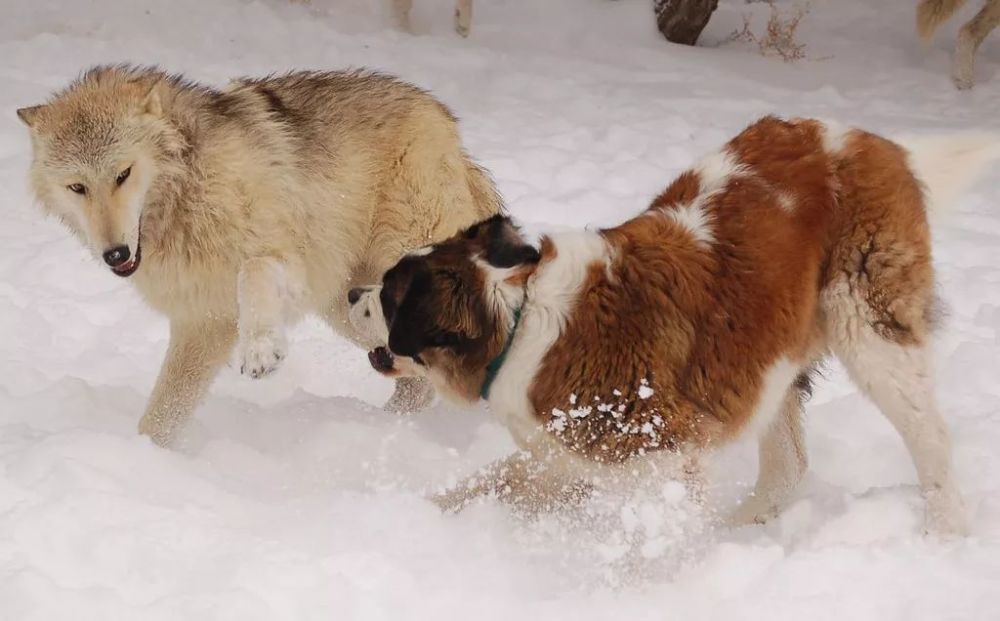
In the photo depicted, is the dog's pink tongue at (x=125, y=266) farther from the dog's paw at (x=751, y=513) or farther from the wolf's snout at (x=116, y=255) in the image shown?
the dog's paw at (x=751, y=513)

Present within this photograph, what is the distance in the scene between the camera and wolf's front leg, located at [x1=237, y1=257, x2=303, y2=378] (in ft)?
13.7

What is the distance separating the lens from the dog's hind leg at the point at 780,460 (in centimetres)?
413

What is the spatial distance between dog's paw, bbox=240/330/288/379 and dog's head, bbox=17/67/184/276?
59 centimetres

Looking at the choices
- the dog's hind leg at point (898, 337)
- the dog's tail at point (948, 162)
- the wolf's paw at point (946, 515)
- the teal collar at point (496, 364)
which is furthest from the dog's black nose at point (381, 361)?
the dog's tail at point (948, 162)

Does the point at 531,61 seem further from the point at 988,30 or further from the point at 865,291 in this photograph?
the point at 865,291

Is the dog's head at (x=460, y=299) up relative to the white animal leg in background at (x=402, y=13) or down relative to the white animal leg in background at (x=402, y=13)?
up

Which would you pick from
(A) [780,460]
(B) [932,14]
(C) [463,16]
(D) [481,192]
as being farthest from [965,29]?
(A) [780,460]

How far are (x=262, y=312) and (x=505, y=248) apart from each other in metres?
1.28

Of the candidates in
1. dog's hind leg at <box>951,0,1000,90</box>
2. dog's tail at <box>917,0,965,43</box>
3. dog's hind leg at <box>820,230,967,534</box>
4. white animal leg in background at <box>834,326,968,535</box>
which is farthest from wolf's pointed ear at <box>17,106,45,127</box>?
dog's hind leg at <box>951,0,1000,90</box>

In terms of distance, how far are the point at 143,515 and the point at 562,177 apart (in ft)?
16.5

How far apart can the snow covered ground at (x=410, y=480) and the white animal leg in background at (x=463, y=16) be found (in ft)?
6.28

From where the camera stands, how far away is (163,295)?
4.48 m

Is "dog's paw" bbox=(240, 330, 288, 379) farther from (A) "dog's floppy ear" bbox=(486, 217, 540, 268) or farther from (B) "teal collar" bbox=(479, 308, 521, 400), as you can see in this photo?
(A) "dog's floppy ear" bbox=(486, 217, 540, 268)

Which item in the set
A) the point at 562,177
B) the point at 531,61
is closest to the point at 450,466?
the point at 562,177
